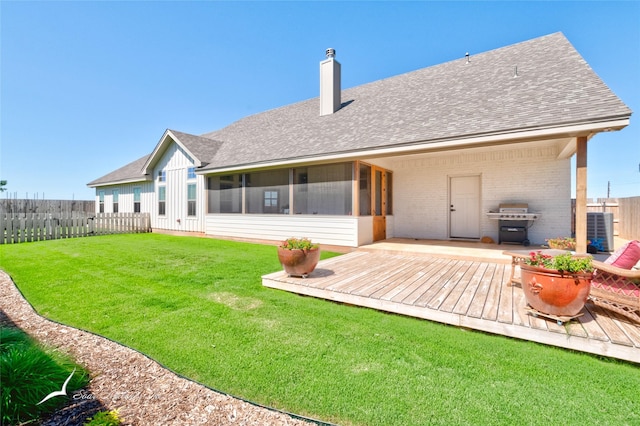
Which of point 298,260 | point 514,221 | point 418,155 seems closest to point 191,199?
point 298,260

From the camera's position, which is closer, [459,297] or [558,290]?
[558,290]

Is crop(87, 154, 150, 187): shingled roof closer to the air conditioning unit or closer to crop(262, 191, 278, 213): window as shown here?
crop(262, 191, 278, 213): window

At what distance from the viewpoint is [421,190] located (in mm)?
9516

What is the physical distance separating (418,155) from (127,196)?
15882mm

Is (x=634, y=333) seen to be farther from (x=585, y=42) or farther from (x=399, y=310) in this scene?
(x=585, y=42)

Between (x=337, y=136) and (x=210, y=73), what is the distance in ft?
26.2

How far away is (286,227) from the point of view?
9039 mm

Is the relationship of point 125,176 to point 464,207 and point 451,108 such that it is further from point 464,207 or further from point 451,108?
point 464,207

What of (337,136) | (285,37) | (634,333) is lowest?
(634,333)

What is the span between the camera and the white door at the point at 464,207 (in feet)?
28.8

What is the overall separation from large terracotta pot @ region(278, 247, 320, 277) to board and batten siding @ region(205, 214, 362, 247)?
3.23 metres

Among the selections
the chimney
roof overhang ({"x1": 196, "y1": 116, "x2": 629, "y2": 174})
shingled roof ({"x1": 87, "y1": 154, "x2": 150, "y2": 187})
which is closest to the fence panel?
roof overhang ({"x1": 196, "y1": 116, "x2": 629, "y2": 174})

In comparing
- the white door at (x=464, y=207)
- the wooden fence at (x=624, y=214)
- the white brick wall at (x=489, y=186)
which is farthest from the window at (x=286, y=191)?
the wooden fence at (x=624, y=214)

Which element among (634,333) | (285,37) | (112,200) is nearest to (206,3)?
(285,37)
